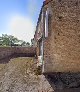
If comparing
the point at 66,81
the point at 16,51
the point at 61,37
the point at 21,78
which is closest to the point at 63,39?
the point at 61,37

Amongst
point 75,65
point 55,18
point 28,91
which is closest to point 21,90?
point 28,91

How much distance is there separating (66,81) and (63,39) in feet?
9.02

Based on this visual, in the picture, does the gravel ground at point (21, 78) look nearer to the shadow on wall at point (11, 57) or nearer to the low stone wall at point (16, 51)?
the shadow on wall at point (11, 57)

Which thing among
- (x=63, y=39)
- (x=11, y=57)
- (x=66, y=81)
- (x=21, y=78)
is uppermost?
(x=63, y=39)

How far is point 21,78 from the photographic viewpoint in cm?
2089

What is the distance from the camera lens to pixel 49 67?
1791 centimetres

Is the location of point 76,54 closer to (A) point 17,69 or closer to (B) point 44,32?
(B) point 44,32

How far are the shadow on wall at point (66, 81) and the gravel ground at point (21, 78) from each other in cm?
65

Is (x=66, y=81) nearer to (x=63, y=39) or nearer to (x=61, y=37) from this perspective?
(x=63, y=39)

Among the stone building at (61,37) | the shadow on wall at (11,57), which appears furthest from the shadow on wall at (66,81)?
the shadow on wall at (11,57)

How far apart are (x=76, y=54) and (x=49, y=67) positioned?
6.50 ft

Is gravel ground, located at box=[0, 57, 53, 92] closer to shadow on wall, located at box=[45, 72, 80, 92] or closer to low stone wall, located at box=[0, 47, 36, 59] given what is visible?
shadow on wall, located at box=[45, 72, 80, 92]

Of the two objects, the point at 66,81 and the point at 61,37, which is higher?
the point at 61,37

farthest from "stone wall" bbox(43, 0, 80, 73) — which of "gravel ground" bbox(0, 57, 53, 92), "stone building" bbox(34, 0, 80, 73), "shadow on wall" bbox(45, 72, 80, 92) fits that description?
"gravel ground" bbox(0, 57, 53, 92)
